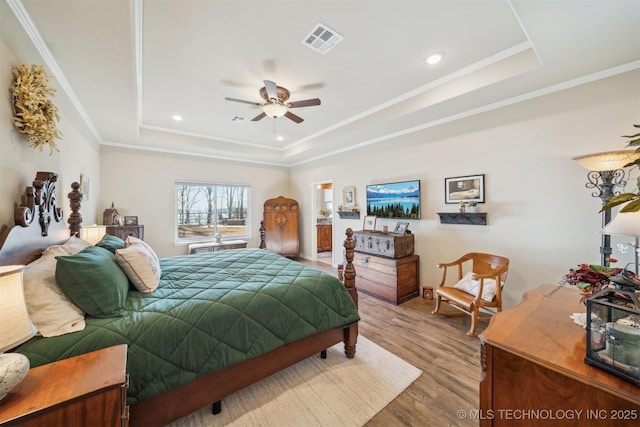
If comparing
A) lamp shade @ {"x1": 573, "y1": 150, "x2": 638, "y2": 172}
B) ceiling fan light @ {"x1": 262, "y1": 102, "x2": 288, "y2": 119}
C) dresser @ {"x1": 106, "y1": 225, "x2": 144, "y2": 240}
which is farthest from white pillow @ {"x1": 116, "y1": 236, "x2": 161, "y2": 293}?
lamp shade @ {"x1": 573, "y1": 150, "x2": 638, "y2": 172}

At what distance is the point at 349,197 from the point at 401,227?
4.66 feet

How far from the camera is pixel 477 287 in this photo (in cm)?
275

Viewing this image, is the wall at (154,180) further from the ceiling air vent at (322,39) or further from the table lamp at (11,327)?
the table lamp at (11,327)

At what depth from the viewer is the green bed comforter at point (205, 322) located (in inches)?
50.2

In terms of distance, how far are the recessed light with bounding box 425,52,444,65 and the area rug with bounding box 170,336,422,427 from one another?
9.66 feet

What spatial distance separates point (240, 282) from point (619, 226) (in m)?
2.29

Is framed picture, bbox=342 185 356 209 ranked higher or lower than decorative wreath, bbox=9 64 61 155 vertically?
lower

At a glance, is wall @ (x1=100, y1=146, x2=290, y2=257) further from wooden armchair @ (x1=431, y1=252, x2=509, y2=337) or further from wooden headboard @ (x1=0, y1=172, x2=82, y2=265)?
wooden armchair @ (x1=431, y1=252, x2=509, y2=337)

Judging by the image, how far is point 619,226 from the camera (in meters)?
1.07

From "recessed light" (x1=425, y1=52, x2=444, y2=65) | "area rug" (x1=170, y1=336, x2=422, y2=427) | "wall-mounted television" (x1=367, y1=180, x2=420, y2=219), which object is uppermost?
"recessed light" (x1=425, y1=52, x2=444, y2=65)

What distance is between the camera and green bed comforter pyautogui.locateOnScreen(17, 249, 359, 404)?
127cm

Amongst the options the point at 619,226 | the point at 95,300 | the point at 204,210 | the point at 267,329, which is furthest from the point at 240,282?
the point at 204,210

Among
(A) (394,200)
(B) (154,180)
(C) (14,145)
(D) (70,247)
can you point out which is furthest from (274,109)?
(B) (154,180)

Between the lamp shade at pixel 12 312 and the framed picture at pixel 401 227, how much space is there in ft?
12.4
